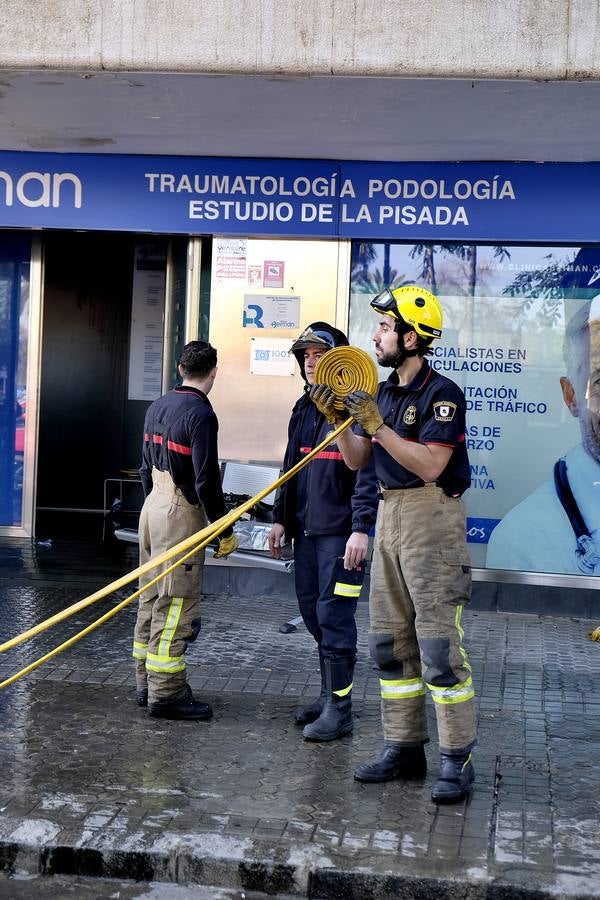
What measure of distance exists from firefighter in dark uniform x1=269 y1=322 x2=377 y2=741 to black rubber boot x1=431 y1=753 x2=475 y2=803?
891 millimetres

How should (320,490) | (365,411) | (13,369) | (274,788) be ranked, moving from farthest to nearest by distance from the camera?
(13,369), (320,490), (274,788), (365,411)

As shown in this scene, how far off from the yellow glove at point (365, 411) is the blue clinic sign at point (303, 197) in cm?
464

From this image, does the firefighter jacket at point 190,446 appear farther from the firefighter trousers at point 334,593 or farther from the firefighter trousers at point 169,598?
the firefighter trousers at point 334,593

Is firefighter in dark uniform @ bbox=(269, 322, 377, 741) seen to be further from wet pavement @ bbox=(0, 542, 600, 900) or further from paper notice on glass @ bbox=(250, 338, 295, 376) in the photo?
paper notice on glass @ bbox=(250, 338, 295, 376)

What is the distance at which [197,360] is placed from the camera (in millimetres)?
5996

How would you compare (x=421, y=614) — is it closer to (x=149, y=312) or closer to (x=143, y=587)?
(x=143, y=587)

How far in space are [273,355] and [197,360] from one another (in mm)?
3337

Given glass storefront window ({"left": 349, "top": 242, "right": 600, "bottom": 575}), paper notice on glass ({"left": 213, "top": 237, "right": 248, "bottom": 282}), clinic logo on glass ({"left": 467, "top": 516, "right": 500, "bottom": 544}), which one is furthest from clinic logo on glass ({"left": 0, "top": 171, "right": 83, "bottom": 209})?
clinic logo on glass ({"left": 467, "top": 516, "right": 500, "bottom": 544})

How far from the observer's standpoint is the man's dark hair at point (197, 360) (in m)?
5.99

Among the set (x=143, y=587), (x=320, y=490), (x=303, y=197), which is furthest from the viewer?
(x=303, y=197)

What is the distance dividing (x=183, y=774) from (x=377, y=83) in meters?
4.30

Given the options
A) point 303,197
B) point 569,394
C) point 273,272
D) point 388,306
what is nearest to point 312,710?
point 388,306

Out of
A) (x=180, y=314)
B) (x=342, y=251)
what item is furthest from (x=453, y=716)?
(x=180, y=314)

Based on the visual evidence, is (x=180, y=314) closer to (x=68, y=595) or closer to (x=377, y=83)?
(x=68, y=595)
